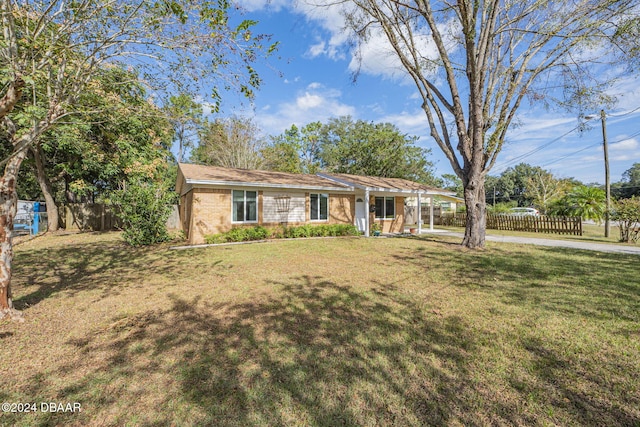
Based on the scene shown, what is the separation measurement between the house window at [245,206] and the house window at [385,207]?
7.59 m

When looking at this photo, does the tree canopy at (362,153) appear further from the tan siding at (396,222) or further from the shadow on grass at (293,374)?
the shadow on grass at (293,374)

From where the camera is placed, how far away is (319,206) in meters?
14.2

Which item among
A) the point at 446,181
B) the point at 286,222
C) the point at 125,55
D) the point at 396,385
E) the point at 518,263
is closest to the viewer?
the point at 396,385

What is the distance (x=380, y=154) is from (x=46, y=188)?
25050mm

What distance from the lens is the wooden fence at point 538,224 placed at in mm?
15180

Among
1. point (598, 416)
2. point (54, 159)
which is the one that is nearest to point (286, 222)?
point (598, 416)

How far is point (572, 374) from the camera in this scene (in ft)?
8.66

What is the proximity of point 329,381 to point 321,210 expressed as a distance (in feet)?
38.9

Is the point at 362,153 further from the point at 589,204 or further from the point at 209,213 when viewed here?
the point at 209,213

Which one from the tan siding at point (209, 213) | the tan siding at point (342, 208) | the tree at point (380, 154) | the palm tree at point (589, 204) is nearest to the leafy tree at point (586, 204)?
the palm tree at point (589, 204)

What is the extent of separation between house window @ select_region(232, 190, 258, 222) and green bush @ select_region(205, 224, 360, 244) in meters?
0.55

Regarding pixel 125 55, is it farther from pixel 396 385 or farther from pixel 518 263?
pixel 518 263

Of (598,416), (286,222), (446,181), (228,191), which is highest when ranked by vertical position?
(446,181)

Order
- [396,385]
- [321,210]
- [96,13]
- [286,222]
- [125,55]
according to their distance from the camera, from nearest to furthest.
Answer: [396,385], [96,13], [125,55], [286,222], [321,210]
